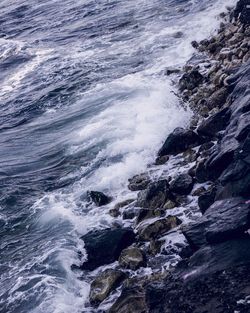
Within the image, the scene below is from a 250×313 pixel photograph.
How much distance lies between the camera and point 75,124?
17922mm

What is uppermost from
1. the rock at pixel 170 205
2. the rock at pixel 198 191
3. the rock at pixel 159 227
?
the rock at pixel 198 191

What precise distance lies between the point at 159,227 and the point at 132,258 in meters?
0.99

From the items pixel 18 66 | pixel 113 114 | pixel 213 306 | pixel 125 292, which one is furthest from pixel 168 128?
pixel 18 66

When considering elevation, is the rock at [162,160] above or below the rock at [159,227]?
above

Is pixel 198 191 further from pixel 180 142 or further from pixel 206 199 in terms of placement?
pixel 180 142

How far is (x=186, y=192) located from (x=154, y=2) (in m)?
21.7

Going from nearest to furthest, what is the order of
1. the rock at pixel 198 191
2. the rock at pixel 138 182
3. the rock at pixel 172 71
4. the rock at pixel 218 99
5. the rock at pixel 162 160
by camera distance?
the rock at pixel 198 191, the rock at pixel 138 182, the rock at pixel 162 160, the rock at pixel 218 99, the rock at pixel 172 71

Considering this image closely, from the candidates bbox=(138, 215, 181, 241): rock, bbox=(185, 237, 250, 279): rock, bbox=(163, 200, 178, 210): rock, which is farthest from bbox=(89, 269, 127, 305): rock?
bbox=(163, 200, 178, 210): rock

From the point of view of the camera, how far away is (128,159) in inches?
547

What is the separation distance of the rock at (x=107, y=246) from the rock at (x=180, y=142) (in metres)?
3.33

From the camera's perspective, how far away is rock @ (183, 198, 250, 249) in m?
8.11

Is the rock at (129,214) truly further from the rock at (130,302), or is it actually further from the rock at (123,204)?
the rock at (130,302)

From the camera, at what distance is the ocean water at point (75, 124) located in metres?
11.0

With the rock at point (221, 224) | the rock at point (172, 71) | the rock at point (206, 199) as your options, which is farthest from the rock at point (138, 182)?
the rock at point (172, 71)
